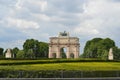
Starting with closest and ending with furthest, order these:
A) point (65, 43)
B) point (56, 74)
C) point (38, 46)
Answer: point (56, 74)
point (65, 43)
point (38, 46)

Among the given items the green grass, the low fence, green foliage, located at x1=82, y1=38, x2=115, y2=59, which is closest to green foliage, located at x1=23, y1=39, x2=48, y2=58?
green foliage, located at x1=82, y1=38, x2=115, y2=59

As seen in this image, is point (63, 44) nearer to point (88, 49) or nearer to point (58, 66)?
point (88, 49)

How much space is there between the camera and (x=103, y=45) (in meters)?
127

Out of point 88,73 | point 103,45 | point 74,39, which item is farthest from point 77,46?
point 88,73

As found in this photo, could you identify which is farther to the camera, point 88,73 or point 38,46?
point 38,46

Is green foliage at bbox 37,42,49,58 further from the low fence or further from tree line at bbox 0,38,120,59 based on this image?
the low fence

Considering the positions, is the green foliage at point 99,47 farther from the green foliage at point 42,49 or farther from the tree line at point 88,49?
the green foliage at point 42,49

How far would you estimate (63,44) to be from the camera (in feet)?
383

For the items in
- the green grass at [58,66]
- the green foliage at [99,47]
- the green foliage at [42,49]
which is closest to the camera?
the green grass at [58,66]

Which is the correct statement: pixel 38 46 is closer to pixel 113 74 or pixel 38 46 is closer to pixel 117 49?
pixel 117 49

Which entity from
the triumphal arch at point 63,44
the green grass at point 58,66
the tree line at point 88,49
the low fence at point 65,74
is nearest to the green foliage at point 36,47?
the tree line at point 88,49

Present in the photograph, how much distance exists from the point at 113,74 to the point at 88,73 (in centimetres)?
191

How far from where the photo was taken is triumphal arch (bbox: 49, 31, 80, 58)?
116m

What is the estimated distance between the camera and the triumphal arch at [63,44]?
11578cm
